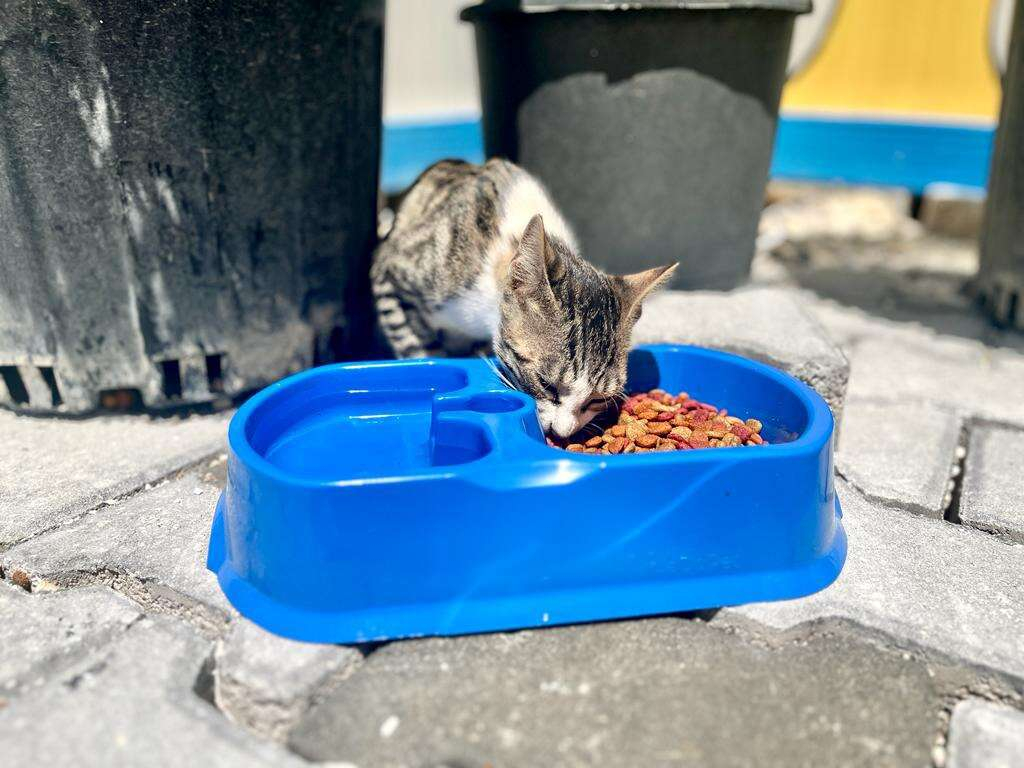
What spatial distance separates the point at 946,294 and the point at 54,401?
3.66 meters

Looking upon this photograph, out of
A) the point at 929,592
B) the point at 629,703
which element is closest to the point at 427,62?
the point at 929,592

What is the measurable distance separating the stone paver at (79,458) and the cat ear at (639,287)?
1.13m

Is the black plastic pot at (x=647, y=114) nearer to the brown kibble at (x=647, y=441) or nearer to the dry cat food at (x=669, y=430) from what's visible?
the dry cat food at (x=669, y=430)

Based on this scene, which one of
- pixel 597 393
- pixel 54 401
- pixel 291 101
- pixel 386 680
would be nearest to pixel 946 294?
pixel 597 393

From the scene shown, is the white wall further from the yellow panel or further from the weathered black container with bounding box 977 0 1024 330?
the weathered black container with bounding box 977 0 1024 330

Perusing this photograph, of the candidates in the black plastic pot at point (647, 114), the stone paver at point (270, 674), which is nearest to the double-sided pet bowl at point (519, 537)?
the stone paver at point (270, 674)

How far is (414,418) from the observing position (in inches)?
77.4

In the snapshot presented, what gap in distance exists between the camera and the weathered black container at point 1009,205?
308cm

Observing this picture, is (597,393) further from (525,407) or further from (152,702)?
(152,702)

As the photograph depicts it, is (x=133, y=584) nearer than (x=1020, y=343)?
Yes

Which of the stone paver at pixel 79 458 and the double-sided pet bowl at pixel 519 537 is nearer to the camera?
the double-sided pet bowl at pixel 519 537

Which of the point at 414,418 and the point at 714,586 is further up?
the point at 414,418

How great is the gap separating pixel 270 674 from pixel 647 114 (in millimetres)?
2048

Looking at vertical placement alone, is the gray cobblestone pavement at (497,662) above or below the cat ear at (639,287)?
below
